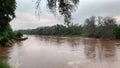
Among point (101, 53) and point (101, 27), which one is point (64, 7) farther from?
point (101, 27)

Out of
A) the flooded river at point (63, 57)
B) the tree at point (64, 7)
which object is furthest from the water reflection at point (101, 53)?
the tree at point (64, 7)

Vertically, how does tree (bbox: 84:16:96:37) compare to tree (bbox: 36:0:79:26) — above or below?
below

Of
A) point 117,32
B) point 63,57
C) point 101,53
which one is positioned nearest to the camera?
point 63,57

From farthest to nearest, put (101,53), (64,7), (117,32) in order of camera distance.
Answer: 1. (117,32)
2. (101,53)
3. (64,7)

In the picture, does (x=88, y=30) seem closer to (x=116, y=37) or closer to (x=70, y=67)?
(x=116, y=37)

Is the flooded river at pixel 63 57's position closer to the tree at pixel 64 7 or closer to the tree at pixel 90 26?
the tree at pixel 64 7

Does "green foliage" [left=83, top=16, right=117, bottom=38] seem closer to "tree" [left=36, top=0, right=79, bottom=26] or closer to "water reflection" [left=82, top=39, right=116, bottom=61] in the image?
"water reflection" [left=82, top=39, right=116, bottom=61]

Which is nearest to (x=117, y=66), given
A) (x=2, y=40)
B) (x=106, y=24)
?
(x=2, y=40)

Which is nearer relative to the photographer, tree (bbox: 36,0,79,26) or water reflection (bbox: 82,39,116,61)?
tree (bbox: 36,0,79,26)

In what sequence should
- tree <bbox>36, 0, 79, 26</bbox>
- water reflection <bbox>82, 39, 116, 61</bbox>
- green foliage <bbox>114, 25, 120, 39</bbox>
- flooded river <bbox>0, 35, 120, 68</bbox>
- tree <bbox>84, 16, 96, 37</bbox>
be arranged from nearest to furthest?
tree <bbox>36, 0, 79, 26</bbox>, flooded river <bbox>0, 35, 120, 68</bbox>, water reflection <bbox>82, 39, 116, 61</bbox>, green foliage <bbox>114, 25, 120, 39</bbox>, tree <bbox>84, 16, 96, 37</bbox>

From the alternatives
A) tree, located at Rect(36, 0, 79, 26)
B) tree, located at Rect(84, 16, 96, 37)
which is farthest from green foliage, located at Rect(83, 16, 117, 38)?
tree, located at Rect(36, 0, 79, 26)

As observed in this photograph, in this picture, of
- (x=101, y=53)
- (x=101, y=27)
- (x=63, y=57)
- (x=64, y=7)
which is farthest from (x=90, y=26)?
(x=64, y=7)

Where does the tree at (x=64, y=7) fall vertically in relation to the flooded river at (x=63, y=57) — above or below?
above

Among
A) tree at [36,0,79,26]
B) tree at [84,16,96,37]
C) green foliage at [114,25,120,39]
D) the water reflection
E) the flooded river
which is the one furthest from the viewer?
tree at [84,16,96,37]
